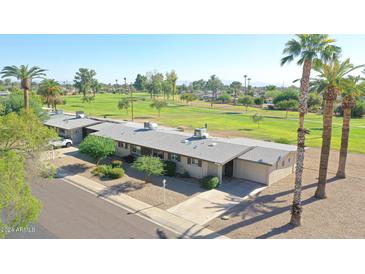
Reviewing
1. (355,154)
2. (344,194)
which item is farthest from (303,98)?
(355,154)

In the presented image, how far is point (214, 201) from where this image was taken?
21984 mm

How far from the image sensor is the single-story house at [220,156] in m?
25.6

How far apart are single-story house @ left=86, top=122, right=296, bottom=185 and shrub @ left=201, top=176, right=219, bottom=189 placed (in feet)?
3.17

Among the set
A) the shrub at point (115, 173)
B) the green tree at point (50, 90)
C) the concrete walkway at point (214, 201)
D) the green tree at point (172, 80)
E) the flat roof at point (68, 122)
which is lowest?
the concrete walkway at point (214, 201)

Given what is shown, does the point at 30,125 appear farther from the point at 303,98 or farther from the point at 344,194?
the point at 344,194

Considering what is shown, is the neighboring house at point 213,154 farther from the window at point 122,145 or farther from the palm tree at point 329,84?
the palm tree at point 329,84

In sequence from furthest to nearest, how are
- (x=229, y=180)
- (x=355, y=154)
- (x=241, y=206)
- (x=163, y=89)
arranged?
(x=163, y=89)
(x=355, y=154)
(x=229, y=180)
(x=241, y=206)

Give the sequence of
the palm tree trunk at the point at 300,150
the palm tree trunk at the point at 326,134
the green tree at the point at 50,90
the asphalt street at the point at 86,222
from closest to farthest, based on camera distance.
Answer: the asphalt street at the point at 86,222
the palm tree trunk at the point at 300,150
the palm tree trunk at the point at 326,134
the green tree at the point at 50,90

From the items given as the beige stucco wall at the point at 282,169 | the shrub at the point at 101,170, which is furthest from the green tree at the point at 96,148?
the beige stucco wall at the point at 282,169

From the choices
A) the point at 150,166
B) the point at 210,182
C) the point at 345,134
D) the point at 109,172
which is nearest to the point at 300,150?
the point at 210,182

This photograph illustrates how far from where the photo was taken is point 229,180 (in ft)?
87.9

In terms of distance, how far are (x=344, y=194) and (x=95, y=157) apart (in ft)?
79.5

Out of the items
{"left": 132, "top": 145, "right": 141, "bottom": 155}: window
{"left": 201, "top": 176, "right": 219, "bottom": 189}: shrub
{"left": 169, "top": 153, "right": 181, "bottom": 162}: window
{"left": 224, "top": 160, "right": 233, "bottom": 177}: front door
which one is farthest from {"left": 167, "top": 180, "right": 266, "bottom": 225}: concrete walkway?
{"left": 132, "top": 145, "right": 141, "bottom": 155}: window

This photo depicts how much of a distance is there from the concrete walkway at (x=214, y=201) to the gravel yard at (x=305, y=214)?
0.73 m
